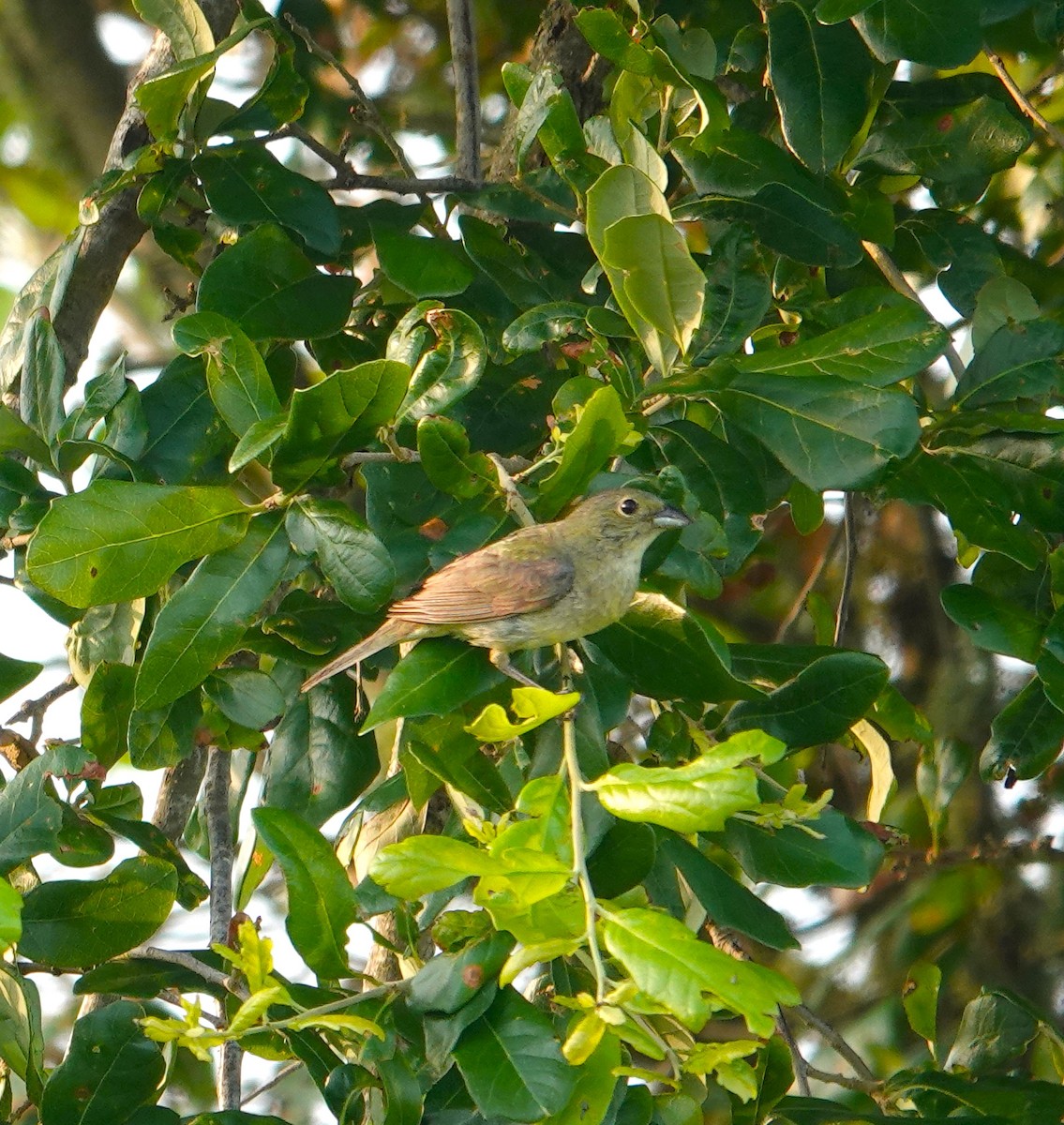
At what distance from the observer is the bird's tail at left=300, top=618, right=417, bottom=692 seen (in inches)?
99.1

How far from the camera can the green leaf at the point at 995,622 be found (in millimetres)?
2457

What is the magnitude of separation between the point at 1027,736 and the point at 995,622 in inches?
11.8

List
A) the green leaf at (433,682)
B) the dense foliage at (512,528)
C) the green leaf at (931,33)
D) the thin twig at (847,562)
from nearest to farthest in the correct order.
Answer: the dense foliage at (512,528)
the green leaf at (433,682)
the green leaf at (931,33)
the thin twig at (847,562)

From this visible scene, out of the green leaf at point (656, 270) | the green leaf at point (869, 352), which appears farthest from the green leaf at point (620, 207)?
the green leaf at point (869, 352)

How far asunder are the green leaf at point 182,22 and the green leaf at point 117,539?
108cm

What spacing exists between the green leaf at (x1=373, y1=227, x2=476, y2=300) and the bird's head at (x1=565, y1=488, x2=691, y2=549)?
1.63 ft

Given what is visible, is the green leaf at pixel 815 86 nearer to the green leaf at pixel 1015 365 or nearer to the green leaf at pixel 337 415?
the green leaf at pixel 1015 365

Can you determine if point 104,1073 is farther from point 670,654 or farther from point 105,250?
point 105,250

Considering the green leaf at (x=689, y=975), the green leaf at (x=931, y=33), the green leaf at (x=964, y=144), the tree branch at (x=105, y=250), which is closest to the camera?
the green leaf at (x=689, y=975)

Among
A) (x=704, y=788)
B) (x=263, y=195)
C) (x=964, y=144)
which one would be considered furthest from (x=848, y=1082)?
(x=263, y=195)

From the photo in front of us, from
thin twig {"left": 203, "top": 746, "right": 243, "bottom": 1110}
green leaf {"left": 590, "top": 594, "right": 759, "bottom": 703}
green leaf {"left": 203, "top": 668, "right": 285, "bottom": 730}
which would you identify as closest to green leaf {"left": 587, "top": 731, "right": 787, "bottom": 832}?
green leaf {"left": 590, "top": 594, "right": 759, "bottom": 703}

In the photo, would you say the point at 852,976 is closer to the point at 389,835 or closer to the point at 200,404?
the point at 389,835

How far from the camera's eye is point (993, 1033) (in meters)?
2.91

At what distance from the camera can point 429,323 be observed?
2383 mm
